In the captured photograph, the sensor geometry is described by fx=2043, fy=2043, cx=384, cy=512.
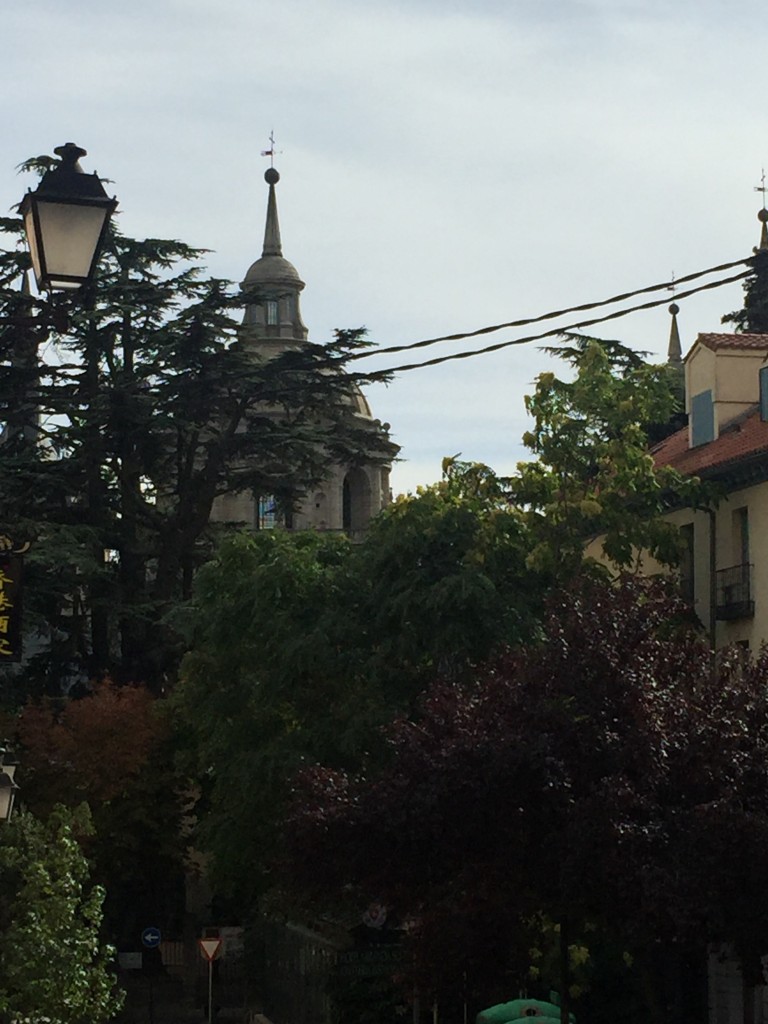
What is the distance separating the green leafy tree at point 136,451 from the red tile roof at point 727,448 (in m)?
11.2

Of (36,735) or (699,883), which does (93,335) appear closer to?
(36,735)

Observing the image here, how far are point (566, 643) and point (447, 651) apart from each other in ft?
34.1

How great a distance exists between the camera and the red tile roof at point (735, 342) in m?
40.9

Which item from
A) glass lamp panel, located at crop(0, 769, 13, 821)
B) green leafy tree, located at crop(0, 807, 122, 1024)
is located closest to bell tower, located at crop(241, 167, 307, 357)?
green leafy tree, located at crop(0, 807, 122, 1024)

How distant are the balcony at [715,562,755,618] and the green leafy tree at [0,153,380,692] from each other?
15.3 m

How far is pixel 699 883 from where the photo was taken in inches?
858

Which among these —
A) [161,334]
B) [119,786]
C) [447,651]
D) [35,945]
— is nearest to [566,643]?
[35,945]

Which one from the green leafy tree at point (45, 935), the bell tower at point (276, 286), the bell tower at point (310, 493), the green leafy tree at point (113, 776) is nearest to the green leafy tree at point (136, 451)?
the green leafy tree at point (113, 776)

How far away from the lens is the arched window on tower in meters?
103

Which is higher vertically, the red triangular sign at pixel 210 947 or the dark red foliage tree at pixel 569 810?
the dark red foliage tree at pixel 569 810

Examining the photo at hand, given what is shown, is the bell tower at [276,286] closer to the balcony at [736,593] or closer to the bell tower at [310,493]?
the bell tower at [310,493]

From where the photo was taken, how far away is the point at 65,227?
11344mm

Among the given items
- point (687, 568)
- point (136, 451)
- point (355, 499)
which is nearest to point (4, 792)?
point (687, 568)

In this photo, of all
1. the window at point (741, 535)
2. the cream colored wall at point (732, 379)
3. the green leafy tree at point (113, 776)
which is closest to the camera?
the window at point (741, 535)
